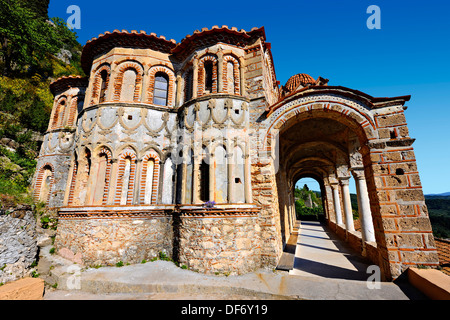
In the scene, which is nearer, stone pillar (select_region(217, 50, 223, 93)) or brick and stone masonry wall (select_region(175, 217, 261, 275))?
brick and stone masonry wall (select_region(175, 217, 261, 275))

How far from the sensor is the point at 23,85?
17500 millimetres

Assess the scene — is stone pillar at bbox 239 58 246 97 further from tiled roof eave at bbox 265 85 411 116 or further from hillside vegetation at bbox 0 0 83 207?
hillside vegetation at bbox 0 0 83 207

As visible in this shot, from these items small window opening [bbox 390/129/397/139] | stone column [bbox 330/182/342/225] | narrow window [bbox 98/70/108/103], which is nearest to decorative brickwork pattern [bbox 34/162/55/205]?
narrow window [bbox 98/70/108/103]

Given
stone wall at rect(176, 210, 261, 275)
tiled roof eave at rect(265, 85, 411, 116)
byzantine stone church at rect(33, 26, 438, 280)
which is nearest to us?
byzantine stone church at rect(33, 26, 438, 280)

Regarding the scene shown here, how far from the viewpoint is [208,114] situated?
8180mm

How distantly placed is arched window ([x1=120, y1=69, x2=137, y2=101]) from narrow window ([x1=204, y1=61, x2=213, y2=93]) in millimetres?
3586

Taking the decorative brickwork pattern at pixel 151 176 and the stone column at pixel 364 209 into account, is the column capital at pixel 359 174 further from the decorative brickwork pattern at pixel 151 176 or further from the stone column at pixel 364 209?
the decorative brickwork pattern at pixel 151 176

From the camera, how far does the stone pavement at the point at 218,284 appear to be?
4.90 m

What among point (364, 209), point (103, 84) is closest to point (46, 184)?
point (103, 84)

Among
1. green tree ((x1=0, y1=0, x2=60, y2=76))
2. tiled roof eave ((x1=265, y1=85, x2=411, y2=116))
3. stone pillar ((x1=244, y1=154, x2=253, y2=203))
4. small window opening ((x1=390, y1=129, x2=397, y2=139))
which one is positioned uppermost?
green tree ((x1=0, y1=0, x2=60, y2=76))

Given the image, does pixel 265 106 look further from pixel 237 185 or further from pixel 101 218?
pixel 101 218

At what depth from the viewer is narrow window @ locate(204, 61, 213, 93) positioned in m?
9.11

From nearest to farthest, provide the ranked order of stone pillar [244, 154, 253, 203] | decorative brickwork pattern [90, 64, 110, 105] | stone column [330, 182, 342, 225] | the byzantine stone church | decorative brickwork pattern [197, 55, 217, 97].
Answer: the byzantine stone church → stone pillar [244, 154, 253, 203] → decorative brickwork pattern [197, 55, 217, 97] → decorative brickwork pattern [90, 64, 110, 105] → stone column [330, 182, 342, 225]
